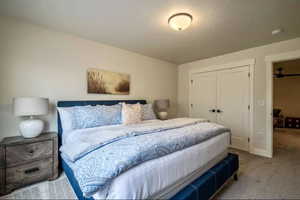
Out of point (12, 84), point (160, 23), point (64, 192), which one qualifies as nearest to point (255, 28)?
point (160, 23)

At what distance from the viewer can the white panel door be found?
11.5 ft

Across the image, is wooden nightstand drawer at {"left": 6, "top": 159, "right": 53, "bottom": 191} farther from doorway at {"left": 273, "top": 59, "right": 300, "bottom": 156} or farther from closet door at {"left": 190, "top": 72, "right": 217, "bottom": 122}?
doorway at {"left": 273, "top": 59, "right": 300, "bottom": 156}

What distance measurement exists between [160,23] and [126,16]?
0.55 m

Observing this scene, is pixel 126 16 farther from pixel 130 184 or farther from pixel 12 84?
pixel 130 184

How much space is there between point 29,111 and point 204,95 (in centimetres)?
404

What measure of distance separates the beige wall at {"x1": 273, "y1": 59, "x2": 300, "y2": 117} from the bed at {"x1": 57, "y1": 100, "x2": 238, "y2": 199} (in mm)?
6634

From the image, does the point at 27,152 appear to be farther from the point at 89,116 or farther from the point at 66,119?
the point at 89,116

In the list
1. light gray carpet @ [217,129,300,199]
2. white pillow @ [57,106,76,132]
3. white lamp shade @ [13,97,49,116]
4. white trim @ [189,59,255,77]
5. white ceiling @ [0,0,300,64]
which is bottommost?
light gray carpet @ [217,129,300,199]

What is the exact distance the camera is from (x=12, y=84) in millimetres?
2207

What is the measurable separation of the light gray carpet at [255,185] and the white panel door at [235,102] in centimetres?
84

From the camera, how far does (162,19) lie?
2.22 meters

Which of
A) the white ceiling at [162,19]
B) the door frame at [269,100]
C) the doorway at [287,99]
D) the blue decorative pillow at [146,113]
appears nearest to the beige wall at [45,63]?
the white ceiling at [162,19]

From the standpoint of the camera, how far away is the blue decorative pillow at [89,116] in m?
2.37

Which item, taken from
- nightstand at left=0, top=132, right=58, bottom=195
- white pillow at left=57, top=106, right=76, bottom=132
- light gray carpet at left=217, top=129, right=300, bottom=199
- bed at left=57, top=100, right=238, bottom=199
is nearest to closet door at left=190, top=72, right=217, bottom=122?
light gray carpet at left=217, top=129, right=300, bottom=199
